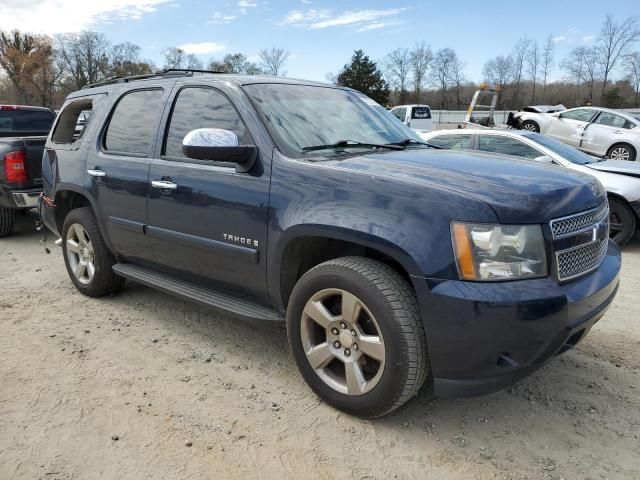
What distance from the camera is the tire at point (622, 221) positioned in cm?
668

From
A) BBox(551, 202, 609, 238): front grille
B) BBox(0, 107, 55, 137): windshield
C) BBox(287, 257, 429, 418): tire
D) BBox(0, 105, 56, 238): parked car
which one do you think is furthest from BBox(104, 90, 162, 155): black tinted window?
BBox(0, 107, 55, 137): windshield

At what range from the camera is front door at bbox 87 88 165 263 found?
3.82 metres

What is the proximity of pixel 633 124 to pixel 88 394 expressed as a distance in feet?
47.4

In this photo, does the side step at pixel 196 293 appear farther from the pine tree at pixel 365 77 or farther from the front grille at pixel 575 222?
the pine tree at pixel 365 77

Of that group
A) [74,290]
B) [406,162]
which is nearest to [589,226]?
[406,162]

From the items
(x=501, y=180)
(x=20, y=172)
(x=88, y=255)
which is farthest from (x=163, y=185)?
(x=20, y=172)

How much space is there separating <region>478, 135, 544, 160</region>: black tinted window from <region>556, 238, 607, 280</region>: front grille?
4.62 meters

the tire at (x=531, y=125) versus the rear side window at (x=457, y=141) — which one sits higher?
the tire at (x=531, y=125)

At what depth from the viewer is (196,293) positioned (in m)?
3.54

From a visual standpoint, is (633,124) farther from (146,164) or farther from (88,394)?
(88,394)

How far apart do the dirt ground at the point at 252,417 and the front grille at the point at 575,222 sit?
Result: 105 centimetres

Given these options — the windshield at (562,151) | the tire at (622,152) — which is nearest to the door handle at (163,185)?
the windshield at (562,151)

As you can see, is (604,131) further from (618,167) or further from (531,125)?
(618,167)

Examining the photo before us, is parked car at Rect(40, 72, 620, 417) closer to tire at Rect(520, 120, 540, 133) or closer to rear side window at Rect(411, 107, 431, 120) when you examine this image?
tire at Rect(520, 120, 540, 133)
